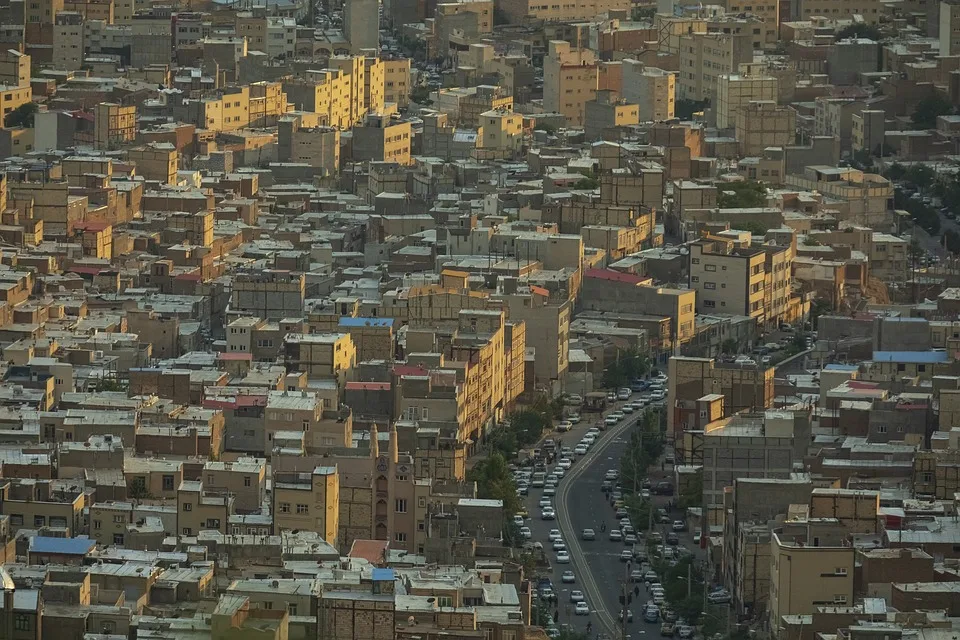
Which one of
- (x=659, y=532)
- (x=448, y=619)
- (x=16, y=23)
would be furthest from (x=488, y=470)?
(x=16, y=23)

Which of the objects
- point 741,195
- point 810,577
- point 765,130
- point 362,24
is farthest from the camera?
point 362,24

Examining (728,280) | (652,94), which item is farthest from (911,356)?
(652,94)

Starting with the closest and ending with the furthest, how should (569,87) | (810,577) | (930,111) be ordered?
1. (810,577)
2. (930,111)
3. (569,87)

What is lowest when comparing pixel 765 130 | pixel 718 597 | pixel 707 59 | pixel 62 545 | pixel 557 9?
pixel 718 597

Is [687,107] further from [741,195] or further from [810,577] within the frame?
[810,577]

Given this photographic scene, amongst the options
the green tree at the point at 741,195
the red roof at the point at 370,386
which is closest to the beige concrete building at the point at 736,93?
the green tree at the point at 741,195
